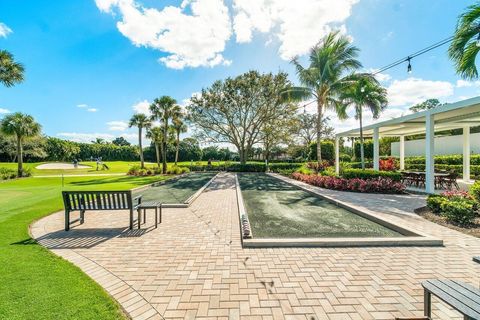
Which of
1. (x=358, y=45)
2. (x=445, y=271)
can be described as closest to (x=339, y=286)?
(x=445, y=271)

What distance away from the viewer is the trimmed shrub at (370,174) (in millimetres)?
11500

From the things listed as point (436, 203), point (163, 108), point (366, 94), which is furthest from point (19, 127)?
point (436, 203)

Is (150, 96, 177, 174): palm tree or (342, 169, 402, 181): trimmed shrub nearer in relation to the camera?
(342, 169, 402, 181): trimmed shrub

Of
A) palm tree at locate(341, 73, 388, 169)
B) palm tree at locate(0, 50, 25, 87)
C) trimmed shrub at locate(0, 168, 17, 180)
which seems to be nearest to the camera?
palm tree at locate(0, 50, 25, 87)

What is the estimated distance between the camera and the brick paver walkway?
2555 millimetres

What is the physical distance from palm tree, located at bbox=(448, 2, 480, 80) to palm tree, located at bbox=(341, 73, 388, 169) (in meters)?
7.16

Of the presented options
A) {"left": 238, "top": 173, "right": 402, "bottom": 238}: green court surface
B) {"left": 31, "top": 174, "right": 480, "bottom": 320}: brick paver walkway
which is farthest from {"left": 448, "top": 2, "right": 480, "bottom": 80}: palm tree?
{"left": 238, "top": 173, "right": 402, "bottom": 238}: green court surface

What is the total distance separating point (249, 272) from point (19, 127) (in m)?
31.6

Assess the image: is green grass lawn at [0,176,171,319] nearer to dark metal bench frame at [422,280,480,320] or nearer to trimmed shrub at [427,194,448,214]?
dark metal bench frame at [422,280,480,320]

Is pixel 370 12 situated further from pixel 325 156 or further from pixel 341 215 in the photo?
pixel 325 156

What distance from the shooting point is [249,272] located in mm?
3385

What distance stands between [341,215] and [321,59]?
1208 cm

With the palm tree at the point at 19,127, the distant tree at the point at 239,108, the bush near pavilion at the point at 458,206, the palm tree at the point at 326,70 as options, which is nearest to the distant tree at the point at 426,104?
the distant tree at the point at 239,108

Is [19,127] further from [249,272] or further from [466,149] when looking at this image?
[466,149]
